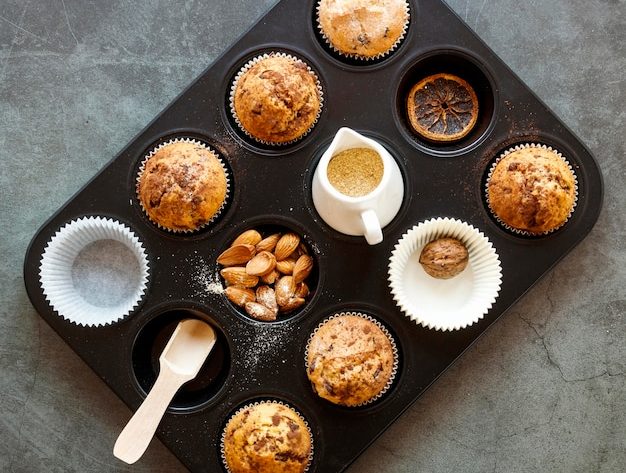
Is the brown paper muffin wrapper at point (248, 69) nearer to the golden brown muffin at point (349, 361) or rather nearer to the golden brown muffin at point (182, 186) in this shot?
the golden brown muffin at point (182, 186)

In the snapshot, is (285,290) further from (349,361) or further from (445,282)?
(445,282)

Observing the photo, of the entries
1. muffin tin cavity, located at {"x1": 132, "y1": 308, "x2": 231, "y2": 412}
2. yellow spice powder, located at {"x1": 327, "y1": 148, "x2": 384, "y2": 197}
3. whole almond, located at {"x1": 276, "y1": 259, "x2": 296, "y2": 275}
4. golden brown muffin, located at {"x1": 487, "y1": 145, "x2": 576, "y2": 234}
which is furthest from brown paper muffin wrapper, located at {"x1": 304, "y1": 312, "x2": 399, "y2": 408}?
golden brown muffin, located at {"x1": 487, "y1": 145, "x2": 576, "y2": 234}

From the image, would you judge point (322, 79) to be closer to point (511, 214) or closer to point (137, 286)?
point (511, 214)

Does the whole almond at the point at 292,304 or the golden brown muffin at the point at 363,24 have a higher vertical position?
the golden brown muffin at the point at 363,24

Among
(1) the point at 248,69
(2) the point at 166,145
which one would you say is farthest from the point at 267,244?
(1) the point at 248,69

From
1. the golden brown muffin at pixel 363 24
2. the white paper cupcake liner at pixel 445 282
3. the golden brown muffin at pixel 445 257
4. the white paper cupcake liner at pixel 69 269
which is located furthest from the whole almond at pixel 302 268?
the golden brown muffin at pixel 363 24

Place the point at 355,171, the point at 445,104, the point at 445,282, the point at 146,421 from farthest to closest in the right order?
1. the point at 445,104
2. the point at 445,282
3. the point at 146,421
4. the point at 355,171
